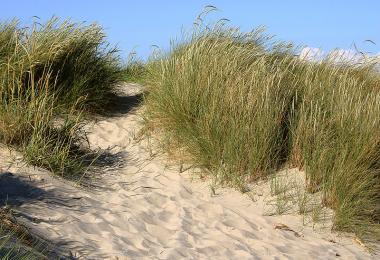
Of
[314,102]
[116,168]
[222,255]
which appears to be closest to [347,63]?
[314,102]

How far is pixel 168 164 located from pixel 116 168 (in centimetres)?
57

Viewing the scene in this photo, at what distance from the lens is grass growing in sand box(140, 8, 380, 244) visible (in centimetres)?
531

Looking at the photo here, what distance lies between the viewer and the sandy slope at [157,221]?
4.30 meters

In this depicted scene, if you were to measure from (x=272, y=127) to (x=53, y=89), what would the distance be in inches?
124

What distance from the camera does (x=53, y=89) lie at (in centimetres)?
750

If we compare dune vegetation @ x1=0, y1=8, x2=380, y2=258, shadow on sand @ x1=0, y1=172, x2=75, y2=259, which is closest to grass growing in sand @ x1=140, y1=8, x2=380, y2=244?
dune vegetation @ x1=0, y1=8, x2=380, y2=258

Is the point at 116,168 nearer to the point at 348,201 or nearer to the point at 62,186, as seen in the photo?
the point at 62,186

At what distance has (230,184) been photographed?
5789 mm

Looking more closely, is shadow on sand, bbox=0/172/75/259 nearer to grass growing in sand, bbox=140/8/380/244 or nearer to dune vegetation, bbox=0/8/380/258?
dune vegetation, bbox=0/8/380/258

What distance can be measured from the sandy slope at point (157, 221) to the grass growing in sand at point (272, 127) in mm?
343

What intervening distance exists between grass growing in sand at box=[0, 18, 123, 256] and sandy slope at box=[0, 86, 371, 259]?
342mm

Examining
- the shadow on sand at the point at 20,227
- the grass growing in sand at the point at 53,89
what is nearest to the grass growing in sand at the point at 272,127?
the grass growing in sand at the point at 53,89

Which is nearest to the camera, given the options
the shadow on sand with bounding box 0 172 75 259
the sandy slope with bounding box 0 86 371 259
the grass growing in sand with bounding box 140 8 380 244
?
the shadow on sand with bounding box 0 172 75 259

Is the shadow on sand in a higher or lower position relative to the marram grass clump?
lower
